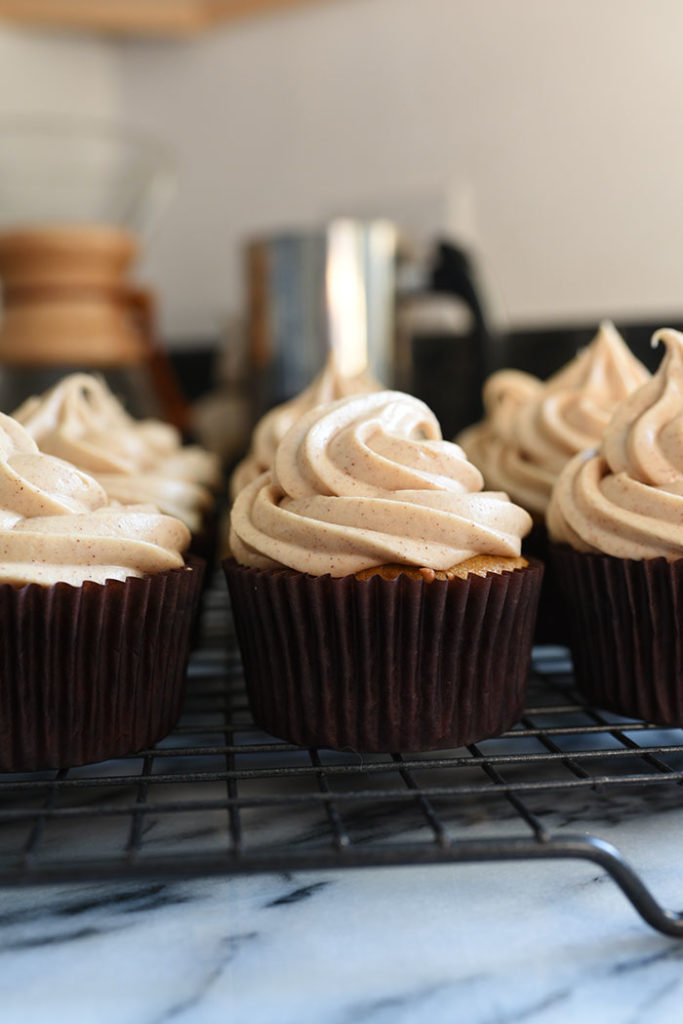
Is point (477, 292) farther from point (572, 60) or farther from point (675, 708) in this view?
point (675, 708)

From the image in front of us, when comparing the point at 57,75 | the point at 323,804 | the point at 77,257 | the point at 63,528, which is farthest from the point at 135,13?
the point at 323,804

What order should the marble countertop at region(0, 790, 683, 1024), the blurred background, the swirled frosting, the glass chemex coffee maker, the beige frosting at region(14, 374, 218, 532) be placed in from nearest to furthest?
the marble countertop at region(0, 790, 683, 1024) < the swirled frosting < the beige frosting at region(14, 374, 218, 532) < the glass chemex coffee maker < the blurred background

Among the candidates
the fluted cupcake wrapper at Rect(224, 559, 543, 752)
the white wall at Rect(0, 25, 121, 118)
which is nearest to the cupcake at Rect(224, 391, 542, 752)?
the fluted cupcake wrapper at Rect(224, 559, 543, 752)

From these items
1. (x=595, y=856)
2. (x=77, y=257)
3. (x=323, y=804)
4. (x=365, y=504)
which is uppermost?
(x=77, y=257)

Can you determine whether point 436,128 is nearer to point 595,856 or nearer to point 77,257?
point 77,257

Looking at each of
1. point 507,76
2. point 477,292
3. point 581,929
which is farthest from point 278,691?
point 507,76

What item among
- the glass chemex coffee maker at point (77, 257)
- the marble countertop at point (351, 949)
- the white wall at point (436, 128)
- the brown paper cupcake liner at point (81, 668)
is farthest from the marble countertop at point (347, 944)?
the white wall at point (436, 128)

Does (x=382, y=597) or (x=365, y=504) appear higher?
(x=365, y=504)

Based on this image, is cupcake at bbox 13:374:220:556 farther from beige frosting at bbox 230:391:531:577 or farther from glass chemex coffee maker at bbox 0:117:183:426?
glass chemex coffee maker at bbox 0:117:183:426
